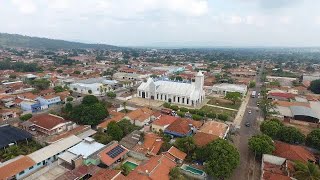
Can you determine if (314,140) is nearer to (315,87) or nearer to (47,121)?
(47,121)

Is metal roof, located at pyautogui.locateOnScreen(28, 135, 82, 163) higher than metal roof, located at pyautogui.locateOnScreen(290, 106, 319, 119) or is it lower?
higher

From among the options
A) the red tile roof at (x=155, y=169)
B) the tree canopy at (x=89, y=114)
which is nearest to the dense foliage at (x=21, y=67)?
the tree canopy at (x=89, y=114)

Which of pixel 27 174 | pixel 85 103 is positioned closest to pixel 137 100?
pixel 85 103

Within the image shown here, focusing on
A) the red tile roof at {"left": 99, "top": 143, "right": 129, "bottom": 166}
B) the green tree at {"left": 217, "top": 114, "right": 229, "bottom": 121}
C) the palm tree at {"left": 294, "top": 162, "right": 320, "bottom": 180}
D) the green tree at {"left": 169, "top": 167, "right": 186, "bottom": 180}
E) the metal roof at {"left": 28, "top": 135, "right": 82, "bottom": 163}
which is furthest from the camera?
the green tree at {"left": 217, "top": 114, "right": 229, "bottom": 121}

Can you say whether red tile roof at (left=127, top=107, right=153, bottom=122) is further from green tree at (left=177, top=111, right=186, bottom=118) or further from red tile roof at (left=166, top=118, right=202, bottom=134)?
red tile roof at (left=166, top=118, right=202, bottom=134)

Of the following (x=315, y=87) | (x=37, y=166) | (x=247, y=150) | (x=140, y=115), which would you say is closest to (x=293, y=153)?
(x=247, y=150)

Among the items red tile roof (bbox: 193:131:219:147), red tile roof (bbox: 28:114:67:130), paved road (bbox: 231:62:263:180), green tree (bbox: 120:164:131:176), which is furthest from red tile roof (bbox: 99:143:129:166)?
paved road (bbox: 231:62:263:180)

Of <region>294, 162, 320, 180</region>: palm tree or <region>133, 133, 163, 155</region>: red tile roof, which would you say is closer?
<region>294, 162, 320, 180</region>: palm tree

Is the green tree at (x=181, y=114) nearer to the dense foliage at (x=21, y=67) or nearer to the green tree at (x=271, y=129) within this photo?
the green tree at (x=271, y=129)
